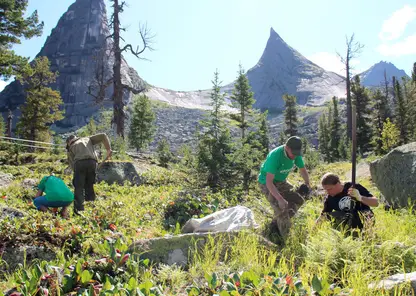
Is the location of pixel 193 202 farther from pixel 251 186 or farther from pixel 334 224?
pixel 251 186

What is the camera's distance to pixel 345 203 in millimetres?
5281

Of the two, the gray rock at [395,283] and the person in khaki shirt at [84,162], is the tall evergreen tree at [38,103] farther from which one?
the gray rock at [395,283]

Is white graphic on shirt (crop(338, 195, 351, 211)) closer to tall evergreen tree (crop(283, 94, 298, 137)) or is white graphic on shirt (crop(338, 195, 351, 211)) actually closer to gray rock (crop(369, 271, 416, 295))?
gray rock (crop(369, 271, 416, 295))

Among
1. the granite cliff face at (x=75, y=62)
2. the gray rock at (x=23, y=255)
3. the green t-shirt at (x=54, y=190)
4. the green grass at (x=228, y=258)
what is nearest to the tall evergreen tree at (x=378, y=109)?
the green grass at (x=228, y=258)

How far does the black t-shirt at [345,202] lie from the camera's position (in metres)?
5.19

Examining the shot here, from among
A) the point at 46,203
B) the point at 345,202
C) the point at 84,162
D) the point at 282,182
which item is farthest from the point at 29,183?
the point at 345,202

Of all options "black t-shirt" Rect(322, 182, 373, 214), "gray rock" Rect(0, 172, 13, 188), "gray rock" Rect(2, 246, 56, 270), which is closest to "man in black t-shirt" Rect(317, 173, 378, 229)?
"black t-shirt" Rect(322, 182, 373, 214)

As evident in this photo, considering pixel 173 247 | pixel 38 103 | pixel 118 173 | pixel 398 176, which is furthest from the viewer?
pixel 38 103

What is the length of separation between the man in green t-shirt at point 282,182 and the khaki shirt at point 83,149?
4.05 meters

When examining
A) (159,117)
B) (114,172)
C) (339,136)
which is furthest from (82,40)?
(114,172)

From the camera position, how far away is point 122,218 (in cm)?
626

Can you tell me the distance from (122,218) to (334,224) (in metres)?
3.58

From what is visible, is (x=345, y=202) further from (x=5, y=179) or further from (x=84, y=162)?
(x=5, y=179)

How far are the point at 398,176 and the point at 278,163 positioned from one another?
3.25 metres
